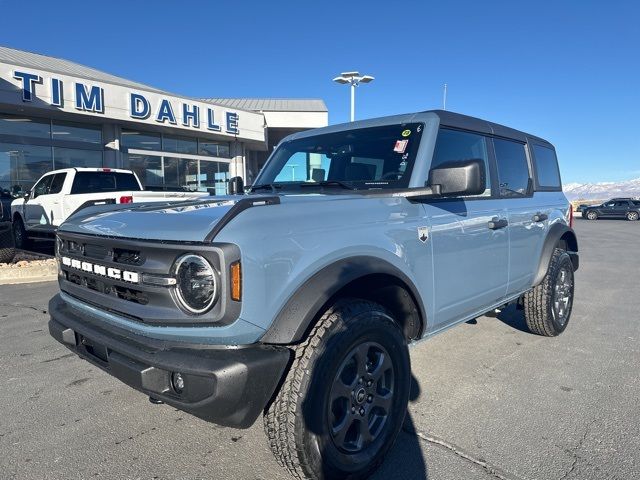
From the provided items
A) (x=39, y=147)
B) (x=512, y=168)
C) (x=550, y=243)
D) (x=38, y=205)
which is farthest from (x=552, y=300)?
(x=39, y=147)

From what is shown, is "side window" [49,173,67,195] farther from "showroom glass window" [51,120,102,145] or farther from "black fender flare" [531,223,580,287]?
"black fender flare" [531,223,580,287]

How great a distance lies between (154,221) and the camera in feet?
7.20

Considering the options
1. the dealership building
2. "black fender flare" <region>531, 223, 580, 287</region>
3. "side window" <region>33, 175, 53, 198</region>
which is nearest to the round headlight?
"black fender flare" <region>531, 223, 580, 287</region>

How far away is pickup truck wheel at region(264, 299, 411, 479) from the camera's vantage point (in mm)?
2037

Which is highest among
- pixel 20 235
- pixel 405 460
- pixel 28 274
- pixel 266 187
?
pixel 266 187

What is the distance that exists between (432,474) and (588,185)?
229 m

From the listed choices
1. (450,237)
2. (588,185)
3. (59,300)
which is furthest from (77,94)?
(588,185)

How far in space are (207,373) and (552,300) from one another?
3744 mm

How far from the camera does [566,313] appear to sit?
485cm

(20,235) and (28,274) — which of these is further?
(20,235)

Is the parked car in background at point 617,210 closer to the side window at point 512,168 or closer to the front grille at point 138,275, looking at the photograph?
the side window at point 512,168

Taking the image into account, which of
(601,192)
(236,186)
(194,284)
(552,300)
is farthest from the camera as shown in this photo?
(601,192)

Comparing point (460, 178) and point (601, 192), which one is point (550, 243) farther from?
point (601, 192)

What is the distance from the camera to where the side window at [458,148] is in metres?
3.15
